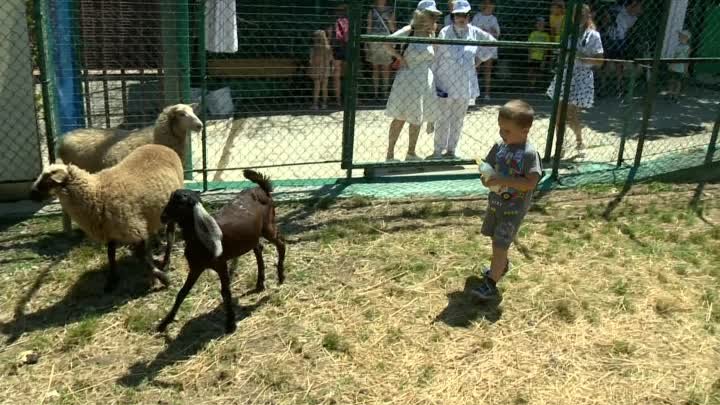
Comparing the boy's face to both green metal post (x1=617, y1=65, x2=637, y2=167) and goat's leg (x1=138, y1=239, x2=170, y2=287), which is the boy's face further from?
green metal post (x1=617, y1=65, x2=637, y2=167)

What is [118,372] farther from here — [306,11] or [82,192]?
[306,11]

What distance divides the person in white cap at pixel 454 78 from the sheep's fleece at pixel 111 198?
3503 millimetres

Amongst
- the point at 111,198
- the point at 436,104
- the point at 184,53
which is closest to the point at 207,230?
the point at 111,198

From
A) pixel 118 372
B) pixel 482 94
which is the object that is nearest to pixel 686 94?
pixel 482 94

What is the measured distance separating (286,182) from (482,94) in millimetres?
6368

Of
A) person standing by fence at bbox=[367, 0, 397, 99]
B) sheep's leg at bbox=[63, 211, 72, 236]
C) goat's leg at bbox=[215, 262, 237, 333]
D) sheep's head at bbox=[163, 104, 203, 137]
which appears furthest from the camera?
person standing by fence at bbox=[367, 0, 397, 99]

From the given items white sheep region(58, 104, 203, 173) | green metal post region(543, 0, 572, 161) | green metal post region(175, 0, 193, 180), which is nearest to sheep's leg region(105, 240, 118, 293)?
white sheep region(58, 104, 203, 173)

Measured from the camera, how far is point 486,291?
416 centimetres

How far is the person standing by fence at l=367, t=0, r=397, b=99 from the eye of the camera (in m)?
8.88

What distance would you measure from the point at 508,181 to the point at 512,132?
0.97ft

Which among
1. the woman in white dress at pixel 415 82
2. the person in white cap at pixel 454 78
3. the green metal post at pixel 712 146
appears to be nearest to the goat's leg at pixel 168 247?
the woman in white dress at pixel 415 82

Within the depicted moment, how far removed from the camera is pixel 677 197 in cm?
630

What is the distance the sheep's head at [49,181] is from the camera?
404 centimetres

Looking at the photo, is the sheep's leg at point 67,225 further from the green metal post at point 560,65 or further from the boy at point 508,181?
the green metal post at point 560,65
